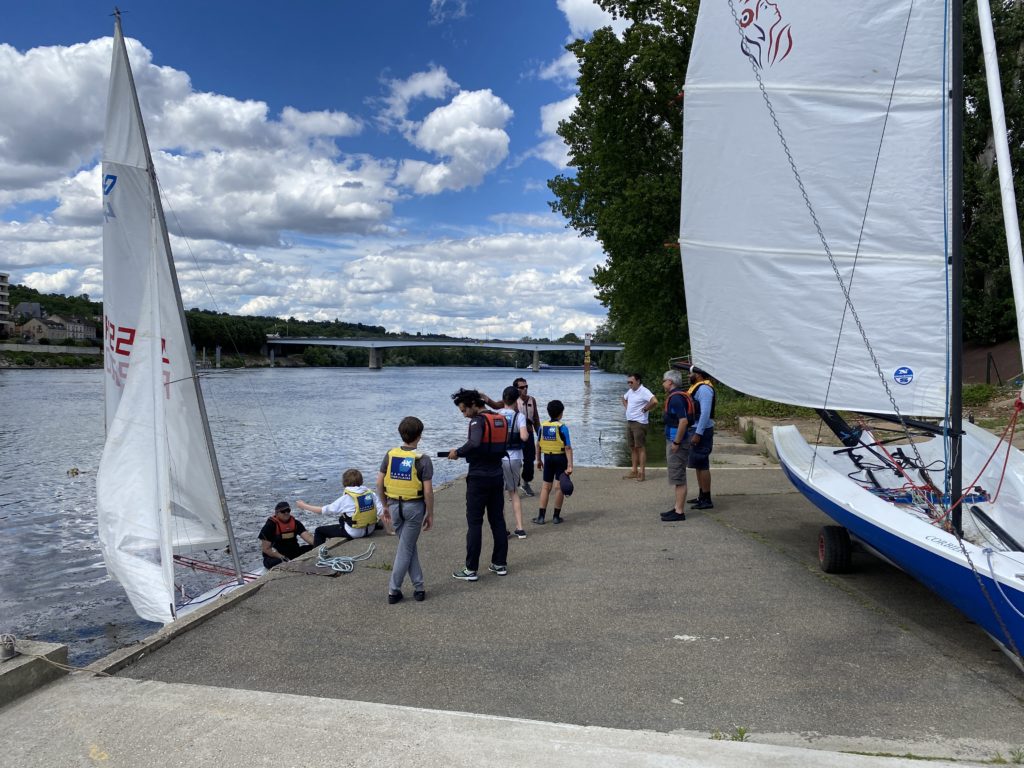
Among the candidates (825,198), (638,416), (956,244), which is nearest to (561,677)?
(956,244)

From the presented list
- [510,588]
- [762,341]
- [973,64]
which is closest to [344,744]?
[510,588]

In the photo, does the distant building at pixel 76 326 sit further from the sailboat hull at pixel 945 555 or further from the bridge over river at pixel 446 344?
the sailboat hull at pixel 945 555

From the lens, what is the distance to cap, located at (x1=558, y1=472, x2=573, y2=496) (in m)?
9.41

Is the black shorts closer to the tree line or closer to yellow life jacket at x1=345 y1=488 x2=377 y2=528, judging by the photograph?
yellow life jacket at x1=345 y1=488 x2=377 y2=528

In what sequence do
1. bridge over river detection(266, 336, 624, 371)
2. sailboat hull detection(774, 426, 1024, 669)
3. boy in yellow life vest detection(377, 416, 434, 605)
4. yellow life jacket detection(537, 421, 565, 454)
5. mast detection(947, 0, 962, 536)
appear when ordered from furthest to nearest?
bridge over river detection(266, 336, 624, 371) < yellow life jacket detection(537, 421, 565, 454) < boy in yellow life vest detection(377, 416, 434, 605) < mast detection(947, 0, 962, 536) < sailboat hull detection(774, 426, 1024, 669)

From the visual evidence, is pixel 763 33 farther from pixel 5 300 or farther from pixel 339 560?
pixel 5 300

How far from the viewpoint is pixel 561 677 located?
4.85m

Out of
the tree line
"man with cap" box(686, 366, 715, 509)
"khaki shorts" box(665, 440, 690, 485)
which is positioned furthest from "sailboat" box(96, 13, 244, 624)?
the tree line

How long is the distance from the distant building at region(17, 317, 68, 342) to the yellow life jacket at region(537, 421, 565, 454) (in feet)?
456

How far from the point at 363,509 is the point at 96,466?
52.8 feet

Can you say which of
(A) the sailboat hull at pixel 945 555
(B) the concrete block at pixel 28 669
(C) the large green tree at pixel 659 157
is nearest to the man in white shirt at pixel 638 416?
(A) the sailboat hull at pixel 945 555

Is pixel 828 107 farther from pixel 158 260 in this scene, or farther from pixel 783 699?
pixel 158 260

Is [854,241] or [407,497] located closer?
[407,497]

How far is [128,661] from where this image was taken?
5145 mm
